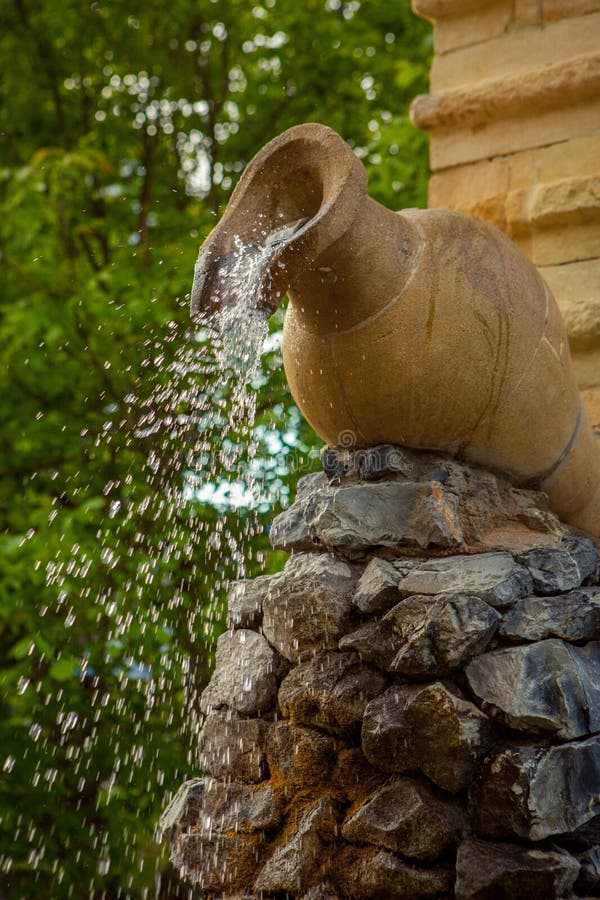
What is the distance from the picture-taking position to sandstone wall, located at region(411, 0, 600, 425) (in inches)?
146

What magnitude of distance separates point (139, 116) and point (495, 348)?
16.2 ft

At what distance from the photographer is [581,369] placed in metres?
3.63

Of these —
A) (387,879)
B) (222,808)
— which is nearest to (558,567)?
(387,879)

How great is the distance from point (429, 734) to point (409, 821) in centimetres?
17

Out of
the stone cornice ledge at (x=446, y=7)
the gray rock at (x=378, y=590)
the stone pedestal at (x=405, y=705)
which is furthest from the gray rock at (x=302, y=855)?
the stone cornice ledge at (x=446, y=7)

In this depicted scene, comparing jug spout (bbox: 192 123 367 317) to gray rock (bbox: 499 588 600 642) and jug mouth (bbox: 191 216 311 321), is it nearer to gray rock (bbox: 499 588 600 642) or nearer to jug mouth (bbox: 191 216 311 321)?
jug mouth (bbox: 191 216 311 321)

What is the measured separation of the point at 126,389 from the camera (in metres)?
4.81

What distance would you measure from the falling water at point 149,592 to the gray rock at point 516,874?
2.14 m

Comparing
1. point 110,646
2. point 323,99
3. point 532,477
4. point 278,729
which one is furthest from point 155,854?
point 323,99

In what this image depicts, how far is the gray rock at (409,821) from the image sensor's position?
81.4 inches

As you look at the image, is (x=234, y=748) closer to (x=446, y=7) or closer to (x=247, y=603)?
(x=247, y=603)

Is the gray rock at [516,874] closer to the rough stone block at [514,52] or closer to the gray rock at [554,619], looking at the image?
the gray rock at [554,619]

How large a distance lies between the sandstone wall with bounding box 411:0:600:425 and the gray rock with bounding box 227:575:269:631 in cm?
149

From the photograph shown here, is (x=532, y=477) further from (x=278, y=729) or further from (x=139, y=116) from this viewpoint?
(x=139, y=116)
